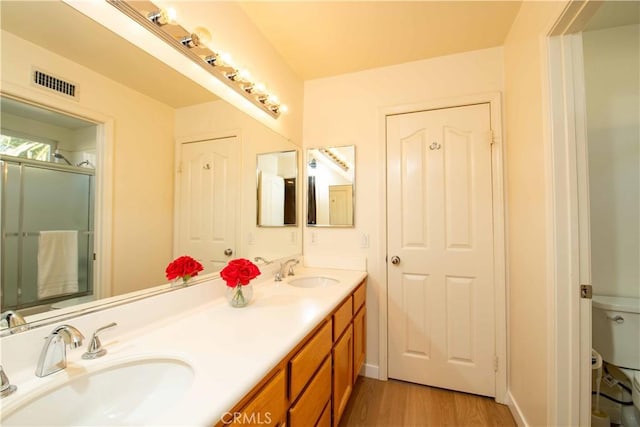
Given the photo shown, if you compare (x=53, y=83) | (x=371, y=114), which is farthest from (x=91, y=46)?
(x=371, y=114)

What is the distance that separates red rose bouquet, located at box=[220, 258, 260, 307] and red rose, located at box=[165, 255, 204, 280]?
128mm

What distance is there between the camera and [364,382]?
6.38ft

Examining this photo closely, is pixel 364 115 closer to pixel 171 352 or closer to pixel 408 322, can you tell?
pixel 408 322

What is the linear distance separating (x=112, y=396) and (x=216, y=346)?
0.27 m

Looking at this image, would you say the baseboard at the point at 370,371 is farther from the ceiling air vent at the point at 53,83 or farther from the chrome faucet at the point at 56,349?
the ceiling air vent at the point at 53,83

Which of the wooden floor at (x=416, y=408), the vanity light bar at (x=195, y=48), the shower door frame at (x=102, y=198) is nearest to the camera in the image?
the shower door frame at (x=102, y=198)

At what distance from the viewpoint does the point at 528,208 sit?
1.39 meters

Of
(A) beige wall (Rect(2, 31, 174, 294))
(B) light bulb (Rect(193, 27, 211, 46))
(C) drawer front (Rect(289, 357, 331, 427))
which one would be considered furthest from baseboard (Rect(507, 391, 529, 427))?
(B) light bulb (Rect(193, 27, 211, 46))

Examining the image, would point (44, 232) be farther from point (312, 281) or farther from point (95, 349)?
point (312, 281)

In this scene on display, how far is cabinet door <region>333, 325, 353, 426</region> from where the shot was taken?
4.27ft

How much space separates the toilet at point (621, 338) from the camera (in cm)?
142

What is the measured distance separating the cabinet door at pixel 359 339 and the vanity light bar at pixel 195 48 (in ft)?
5.21

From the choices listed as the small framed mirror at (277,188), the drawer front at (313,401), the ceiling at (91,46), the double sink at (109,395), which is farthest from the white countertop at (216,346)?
the ceiling at (91,46)

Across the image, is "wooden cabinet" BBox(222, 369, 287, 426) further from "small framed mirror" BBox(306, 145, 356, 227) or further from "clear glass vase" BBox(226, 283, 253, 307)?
"small framed mirror" BBox(306, 145, 356, 227)
